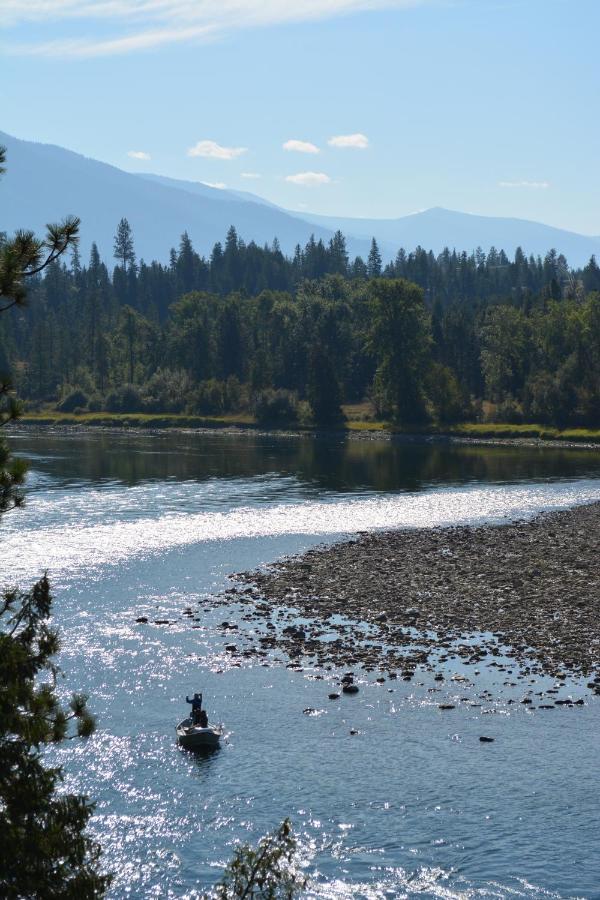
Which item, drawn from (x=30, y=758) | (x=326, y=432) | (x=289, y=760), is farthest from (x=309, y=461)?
(x=30, y=758)

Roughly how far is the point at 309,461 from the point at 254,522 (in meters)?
47.6

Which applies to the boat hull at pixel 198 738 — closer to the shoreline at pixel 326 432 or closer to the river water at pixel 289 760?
the river water at pixel 289 760

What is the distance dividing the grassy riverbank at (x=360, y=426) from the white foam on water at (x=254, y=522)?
177ft

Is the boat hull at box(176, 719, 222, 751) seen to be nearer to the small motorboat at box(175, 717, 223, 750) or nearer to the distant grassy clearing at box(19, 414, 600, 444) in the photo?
the small motorboat at box(175, 717, 223, 750)

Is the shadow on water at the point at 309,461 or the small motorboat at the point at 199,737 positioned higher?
the shadow on water at the point at 309,461

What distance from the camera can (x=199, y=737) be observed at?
3356 centimetres

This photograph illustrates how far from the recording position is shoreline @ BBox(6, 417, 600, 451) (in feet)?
500

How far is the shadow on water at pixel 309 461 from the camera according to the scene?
4245 inches

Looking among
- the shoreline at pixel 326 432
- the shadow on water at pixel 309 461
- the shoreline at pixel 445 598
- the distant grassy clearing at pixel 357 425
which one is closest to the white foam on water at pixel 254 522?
the shoreline at pixel 445 598

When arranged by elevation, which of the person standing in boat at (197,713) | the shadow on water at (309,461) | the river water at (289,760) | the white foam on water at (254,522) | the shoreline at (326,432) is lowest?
the river water at (289,760)

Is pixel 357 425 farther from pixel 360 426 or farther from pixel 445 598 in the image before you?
pixel 445 598

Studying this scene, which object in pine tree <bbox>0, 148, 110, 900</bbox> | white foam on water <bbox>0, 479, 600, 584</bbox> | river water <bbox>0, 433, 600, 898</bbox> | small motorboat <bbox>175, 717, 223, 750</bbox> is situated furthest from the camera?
white foam on water <bbox>0, 479, 600, 584</bbox>

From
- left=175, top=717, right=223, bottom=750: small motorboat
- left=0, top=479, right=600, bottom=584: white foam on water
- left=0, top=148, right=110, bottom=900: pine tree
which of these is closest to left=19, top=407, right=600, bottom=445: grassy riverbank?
left=0, top=479, right=600, bottom=584: white foam on water

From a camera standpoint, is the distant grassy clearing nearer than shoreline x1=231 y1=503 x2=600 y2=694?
No
